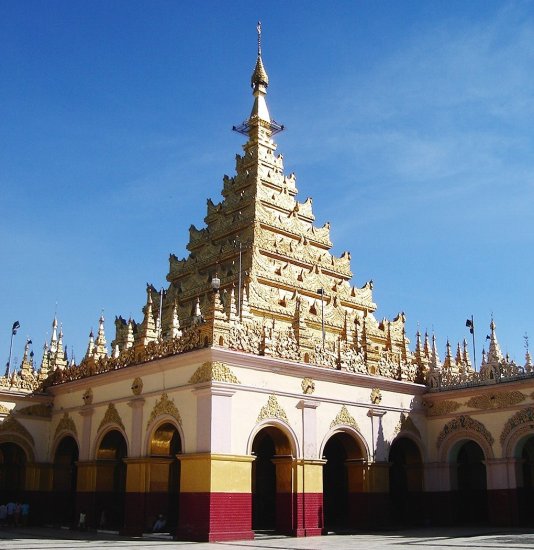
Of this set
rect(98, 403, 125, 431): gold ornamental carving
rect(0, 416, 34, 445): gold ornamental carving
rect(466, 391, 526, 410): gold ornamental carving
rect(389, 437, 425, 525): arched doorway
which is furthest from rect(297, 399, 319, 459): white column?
rect(0, 416, 34, 445): gold ornamental carving

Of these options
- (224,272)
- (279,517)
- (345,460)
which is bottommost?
(279,517)

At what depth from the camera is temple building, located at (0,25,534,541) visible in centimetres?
2144

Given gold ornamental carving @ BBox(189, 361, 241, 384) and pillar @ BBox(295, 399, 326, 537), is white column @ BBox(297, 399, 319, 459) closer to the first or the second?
pillar @ BBox(295, 399, 326, 537)

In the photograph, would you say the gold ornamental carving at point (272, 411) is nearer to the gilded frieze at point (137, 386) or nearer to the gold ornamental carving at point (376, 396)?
the gilded frieze at point (137, 386)

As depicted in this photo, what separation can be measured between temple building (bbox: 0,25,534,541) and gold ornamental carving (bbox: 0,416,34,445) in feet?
0.24

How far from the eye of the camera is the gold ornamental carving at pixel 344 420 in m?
24.6

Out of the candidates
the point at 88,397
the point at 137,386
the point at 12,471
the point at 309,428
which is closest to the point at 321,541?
the point at 309,428

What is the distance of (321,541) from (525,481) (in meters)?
10.8

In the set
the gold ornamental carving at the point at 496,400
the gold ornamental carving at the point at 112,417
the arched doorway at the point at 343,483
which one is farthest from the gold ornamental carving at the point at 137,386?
the gold ornamental carving at the point at 496,400

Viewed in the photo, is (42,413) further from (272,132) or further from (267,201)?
(272,132)

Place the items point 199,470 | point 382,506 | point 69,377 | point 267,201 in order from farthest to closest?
1. point 267,201
2. point 69,377
3. point 382,506
4. point 199,470

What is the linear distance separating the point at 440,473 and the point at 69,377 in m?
14.1

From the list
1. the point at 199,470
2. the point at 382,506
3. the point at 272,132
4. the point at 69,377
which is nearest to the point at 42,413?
the point at 69,377

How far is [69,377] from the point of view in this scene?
28.5m
